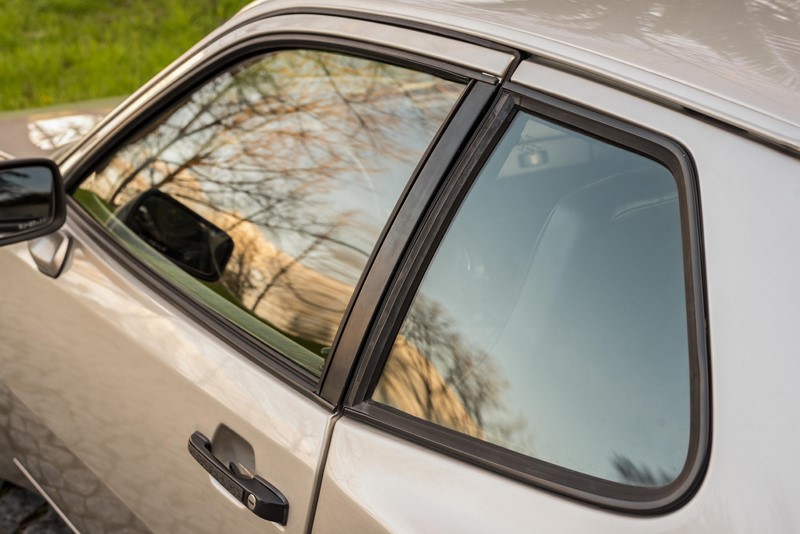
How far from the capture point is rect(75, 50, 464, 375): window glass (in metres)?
1.77

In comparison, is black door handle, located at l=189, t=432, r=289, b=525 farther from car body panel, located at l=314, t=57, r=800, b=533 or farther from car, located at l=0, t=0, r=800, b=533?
car body panel, located at l=314, t=57, r=800, b=533

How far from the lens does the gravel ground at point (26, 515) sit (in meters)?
2.94

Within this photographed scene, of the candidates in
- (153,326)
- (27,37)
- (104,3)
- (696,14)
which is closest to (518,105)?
(696,14)

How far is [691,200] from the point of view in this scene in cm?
127

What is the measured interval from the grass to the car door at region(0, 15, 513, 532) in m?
4.07

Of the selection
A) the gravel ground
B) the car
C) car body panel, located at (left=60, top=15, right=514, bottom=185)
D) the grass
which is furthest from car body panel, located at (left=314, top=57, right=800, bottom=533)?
the grass

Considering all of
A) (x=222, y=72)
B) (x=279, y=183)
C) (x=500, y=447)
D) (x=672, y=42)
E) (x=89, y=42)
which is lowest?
(x=500, y=447)

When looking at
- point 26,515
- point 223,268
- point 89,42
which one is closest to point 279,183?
→ point 223,268

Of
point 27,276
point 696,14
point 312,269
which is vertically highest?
point 696,14

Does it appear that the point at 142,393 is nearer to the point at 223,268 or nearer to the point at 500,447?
the point at 223,268

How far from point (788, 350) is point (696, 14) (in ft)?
2.46

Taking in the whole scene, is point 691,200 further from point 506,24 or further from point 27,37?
point 27,37

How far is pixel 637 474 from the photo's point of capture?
1258 mm

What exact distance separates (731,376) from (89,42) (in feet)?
21.7
